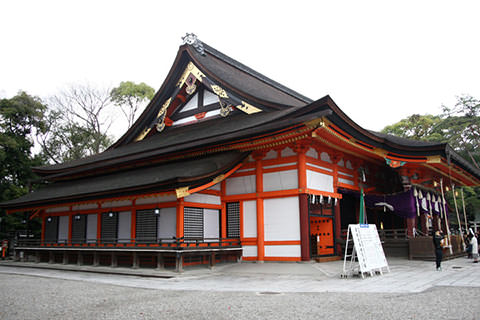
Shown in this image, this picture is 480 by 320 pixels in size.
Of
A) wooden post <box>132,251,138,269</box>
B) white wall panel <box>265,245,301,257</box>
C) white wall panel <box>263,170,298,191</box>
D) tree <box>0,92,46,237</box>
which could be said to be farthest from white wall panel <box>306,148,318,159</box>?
tree <box>0,92,46,237</box>

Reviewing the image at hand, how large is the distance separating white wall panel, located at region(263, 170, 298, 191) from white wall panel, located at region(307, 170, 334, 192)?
2.11 feet

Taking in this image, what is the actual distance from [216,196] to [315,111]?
5.61 metres

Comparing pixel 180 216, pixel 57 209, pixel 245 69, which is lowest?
pixel 180 216

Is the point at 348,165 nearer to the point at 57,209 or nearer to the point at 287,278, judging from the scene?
the point at 287,278

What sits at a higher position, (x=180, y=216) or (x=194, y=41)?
(x=194, y=41)

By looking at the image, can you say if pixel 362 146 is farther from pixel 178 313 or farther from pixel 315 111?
pixel 178 313

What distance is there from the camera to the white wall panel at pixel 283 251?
46.8 ft

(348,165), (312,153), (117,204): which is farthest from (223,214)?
(348,165)

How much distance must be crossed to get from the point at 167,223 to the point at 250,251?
344 cm

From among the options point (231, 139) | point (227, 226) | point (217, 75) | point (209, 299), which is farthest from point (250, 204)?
point (209, 299)

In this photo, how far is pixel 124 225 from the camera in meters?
16.5

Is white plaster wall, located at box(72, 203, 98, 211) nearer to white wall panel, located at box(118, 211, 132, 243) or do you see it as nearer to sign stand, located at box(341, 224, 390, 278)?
white wall panel, located at box(118, 211, 132, 243)

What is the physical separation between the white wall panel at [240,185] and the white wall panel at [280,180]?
62 centimetres

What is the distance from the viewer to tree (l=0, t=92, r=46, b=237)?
2864 cm
